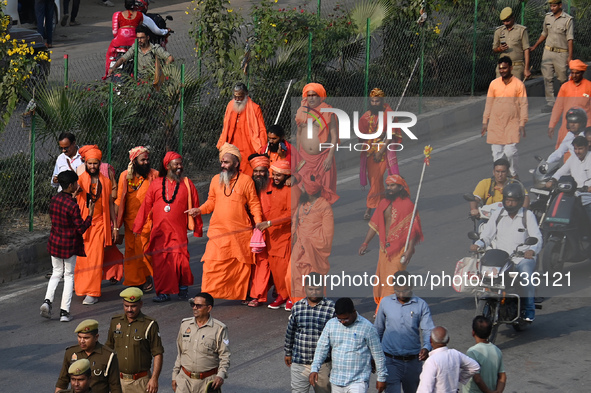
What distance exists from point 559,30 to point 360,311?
28.9 ft

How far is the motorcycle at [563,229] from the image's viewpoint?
36.4ft

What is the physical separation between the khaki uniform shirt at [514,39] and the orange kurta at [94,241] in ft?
27.9

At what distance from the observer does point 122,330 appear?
7855 millimetres

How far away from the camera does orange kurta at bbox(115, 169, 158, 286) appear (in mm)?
11289

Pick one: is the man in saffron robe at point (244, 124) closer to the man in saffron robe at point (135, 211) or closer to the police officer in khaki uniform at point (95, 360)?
the man in saffron robe at point (135, 211)

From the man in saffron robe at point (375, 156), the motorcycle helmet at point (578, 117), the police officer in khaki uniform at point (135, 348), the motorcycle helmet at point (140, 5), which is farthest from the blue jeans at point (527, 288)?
the motorcycle helmet at point (140, 5)

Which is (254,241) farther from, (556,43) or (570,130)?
(556,43)

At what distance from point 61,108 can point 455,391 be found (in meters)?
7.52

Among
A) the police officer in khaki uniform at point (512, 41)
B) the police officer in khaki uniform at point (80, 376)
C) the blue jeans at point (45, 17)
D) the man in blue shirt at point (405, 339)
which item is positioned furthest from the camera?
the blue jeans at point (45, 17)

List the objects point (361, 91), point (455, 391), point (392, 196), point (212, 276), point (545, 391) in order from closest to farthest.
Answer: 1. point (455, 391)
2. point (545, 391)
3. point (392, 196)
4. point (212, 276)
5. point (361, 91)

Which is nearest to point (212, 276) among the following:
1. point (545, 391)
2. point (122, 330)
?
point (122, 330)

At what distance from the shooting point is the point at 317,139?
41.8ft

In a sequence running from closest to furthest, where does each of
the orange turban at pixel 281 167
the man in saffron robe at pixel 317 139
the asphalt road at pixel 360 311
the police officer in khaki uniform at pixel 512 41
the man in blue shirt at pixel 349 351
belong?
the man in blue shirt at pixel 349 351 < the asphalt road at pixel 360 311 < the orange turban at pixel 281 167 < the man in saffron robe at pixel 317 139 < the police officer in khaki uniform at pixel 512 41

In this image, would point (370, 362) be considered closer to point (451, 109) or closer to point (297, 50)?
point (297, 50)
